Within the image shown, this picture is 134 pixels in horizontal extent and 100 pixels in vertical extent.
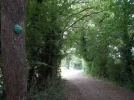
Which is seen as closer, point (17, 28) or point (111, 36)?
point (17, 28)

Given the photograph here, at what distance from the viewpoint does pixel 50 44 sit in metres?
9.95

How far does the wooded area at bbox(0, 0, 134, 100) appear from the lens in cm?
330

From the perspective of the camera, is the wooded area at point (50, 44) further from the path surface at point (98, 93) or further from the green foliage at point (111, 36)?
the path surface at point (98, 93)

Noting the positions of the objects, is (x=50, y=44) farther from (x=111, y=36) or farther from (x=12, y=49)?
(x=12, y=49)

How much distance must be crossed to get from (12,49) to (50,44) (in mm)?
6697

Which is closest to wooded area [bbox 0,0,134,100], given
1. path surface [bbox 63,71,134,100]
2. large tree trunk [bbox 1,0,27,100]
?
large tree trunk [bbox 1,0,27,100]

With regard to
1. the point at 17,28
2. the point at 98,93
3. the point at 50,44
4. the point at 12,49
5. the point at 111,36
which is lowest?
the point at 98,93

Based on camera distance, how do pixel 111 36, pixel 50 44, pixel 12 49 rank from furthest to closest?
pixel 111 36, pixel 50 44, pixel 12 49

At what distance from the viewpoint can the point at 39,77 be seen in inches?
363

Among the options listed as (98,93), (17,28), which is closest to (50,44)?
(98,93)

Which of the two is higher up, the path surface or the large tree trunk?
the large tree trunk

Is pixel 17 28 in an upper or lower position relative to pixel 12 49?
upper

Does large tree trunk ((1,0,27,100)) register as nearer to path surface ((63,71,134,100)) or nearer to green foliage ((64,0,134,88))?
path surface ((63,71,134,100))

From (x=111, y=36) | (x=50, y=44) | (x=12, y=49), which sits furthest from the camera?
(x=111, y=36)
